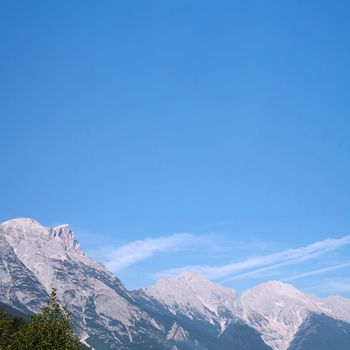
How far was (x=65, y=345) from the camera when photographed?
63.0 metres

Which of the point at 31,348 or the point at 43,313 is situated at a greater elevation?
→ the point at 43,313

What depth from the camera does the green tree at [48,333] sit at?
62.0 metres

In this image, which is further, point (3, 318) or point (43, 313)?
point (3, 318)

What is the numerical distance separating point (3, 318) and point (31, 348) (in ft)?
61.9

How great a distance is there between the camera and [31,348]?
203ft

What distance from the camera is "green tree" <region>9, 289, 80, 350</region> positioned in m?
62.0

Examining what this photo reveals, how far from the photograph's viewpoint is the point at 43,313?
218 feet

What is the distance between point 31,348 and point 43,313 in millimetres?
5601

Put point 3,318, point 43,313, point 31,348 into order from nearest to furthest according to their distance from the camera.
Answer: point 31,348, point 43,313, point 3,318

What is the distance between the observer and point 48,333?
2486 inches

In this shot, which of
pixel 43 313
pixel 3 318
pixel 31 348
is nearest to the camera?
pixel 31 348

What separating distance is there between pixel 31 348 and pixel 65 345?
4.36 meters

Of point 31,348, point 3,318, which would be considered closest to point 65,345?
point 31,348

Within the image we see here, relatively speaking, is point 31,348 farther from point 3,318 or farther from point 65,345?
point 3,318
